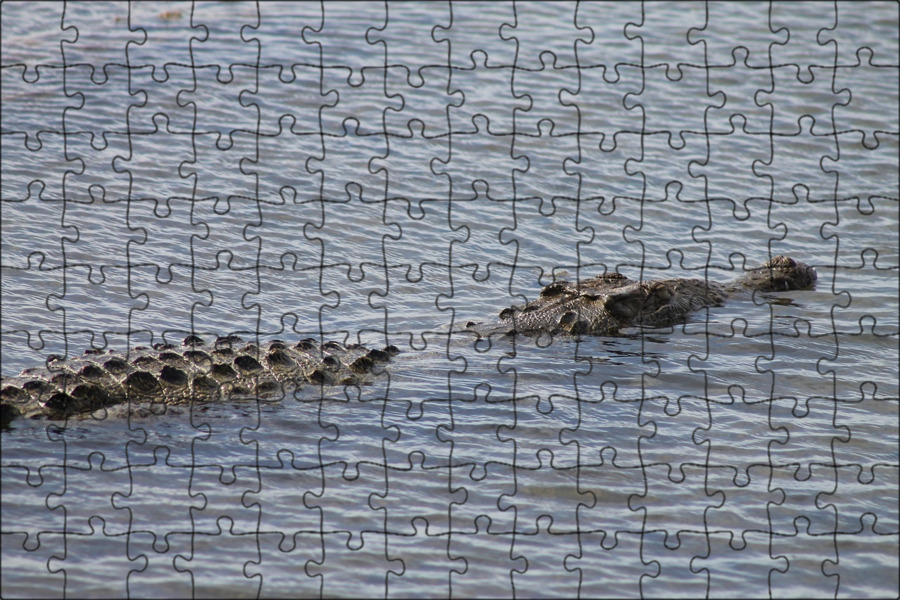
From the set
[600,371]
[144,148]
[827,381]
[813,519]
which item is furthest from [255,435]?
[144,148]

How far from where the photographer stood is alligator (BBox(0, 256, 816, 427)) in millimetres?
7426

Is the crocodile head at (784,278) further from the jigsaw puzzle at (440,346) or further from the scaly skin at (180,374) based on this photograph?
the scaly skin at (180,374)

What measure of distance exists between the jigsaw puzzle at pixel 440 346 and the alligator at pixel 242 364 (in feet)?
0.09

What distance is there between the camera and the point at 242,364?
312 inches

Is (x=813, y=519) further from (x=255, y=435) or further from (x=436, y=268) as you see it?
(x=436, y=268)

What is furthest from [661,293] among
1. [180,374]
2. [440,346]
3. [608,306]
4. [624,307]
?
[180,374]

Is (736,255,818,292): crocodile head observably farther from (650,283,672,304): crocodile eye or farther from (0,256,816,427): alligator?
(0,256,816,427): alligator

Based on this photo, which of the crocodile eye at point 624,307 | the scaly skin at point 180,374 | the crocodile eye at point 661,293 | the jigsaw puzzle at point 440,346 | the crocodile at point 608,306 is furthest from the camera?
the crocodile eye at point 661,293

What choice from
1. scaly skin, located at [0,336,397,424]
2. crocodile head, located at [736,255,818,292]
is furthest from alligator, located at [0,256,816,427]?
crocodile head, located at [736,255,818,292]

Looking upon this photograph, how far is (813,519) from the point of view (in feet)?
21.8

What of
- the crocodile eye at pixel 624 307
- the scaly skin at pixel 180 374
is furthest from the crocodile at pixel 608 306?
the scaly skin at pixel 180 374

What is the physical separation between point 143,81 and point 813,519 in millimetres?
11391

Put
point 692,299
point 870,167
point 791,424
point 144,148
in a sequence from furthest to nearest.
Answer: point 870,167, point 144,148, point 692,299, point 791,424

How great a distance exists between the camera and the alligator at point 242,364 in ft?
24.4
